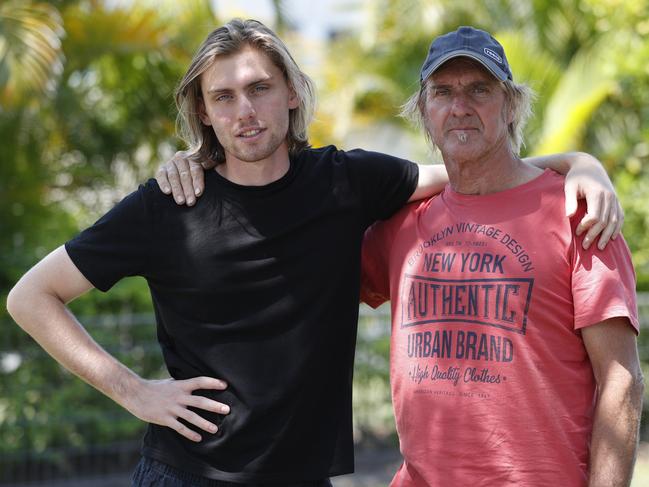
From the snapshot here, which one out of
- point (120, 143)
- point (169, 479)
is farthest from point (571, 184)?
point (120, 143)

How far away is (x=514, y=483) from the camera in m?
2.78

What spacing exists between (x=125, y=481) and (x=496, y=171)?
5557 millimetres

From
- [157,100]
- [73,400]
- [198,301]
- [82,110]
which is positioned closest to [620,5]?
[157,100]

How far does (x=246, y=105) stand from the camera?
3.11 metres

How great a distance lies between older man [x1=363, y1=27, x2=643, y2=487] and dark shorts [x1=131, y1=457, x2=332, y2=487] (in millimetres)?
434

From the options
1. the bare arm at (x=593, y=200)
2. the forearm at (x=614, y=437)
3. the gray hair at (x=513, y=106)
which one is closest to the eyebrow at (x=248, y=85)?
the gray hair at (x=513, y=106)

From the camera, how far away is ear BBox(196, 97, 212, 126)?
10.9 ft

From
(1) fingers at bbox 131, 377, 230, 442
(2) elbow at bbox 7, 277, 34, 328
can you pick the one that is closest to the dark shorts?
(1) fingers at bbox 131, 377, 230, 442

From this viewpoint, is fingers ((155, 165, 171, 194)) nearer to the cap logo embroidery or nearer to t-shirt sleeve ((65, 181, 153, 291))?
t-shirt sleeve ((65, 181, 153, 291))

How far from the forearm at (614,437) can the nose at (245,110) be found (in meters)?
1.35

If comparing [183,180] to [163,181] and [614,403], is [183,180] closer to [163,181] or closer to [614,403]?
[163,181]

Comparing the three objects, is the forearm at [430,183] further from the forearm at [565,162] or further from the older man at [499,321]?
the forearm at [565,162]

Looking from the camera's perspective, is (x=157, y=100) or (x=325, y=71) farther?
(x=325, y=71)

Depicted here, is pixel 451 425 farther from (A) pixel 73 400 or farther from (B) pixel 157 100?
(B) pixel 157 100
